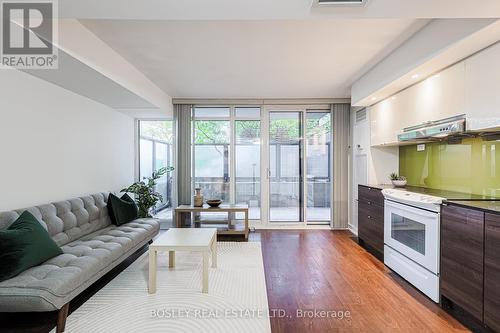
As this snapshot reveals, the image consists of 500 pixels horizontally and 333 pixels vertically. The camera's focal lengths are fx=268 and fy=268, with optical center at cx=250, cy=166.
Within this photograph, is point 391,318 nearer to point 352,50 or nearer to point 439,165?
point 439,165

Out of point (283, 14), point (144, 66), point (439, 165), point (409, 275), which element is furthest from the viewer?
point (144, 66)

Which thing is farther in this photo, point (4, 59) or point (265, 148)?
point (265, 148)

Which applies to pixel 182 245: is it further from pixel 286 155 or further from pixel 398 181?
pixel 286 155

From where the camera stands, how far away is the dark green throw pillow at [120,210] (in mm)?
3703

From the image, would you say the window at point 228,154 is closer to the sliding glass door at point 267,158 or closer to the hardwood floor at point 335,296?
the sliding glass door at point 267,158

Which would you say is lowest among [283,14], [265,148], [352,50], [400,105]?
[265,148]

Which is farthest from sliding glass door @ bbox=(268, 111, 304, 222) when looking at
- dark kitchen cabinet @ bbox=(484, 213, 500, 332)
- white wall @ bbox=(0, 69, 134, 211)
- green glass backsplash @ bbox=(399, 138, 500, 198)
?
dark kitchen cabinet @ bbox=(484, 213, 500, 332)

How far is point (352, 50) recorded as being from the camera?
9.80 ft

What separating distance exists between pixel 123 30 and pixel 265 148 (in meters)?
3.29

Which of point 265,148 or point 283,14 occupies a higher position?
point 283,14

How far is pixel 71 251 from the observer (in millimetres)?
2549

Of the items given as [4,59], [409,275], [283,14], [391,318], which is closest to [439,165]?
[409,275]

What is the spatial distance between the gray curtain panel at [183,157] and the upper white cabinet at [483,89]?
4.29m

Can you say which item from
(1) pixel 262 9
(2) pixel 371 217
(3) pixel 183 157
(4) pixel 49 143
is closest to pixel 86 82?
(4) pixel 49 143
